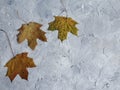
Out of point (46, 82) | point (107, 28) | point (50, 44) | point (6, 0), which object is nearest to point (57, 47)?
point (50, 44)

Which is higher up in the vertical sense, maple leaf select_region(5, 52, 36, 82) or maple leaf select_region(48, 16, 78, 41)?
maple leaf select_region(48, 16, 78, 41)

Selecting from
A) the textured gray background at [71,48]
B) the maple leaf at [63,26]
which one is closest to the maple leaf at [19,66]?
the textured gray background at [71,48]

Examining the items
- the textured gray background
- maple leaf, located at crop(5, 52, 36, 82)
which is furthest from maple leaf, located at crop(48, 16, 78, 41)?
maple leaf, located at crop(5, 52, 36, 82)

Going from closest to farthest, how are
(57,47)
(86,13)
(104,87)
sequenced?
(104,87), (57,47), (86,13)

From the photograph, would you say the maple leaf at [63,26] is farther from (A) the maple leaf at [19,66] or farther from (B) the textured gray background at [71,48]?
(A) the maple leaf at [19,66]

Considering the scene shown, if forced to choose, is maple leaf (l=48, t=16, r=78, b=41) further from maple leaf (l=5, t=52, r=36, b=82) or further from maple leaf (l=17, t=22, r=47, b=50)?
maple leaf (l=5, t=52, r=36, b=82)

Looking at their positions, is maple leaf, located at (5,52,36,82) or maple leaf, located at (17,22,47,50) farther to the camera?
maple leaf, located at (17,22,47,50)

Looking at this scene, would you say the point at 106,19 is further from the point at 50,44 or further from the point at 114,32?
the point at 50,44

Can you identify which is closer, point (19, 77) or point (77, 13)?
point (19, 77)
